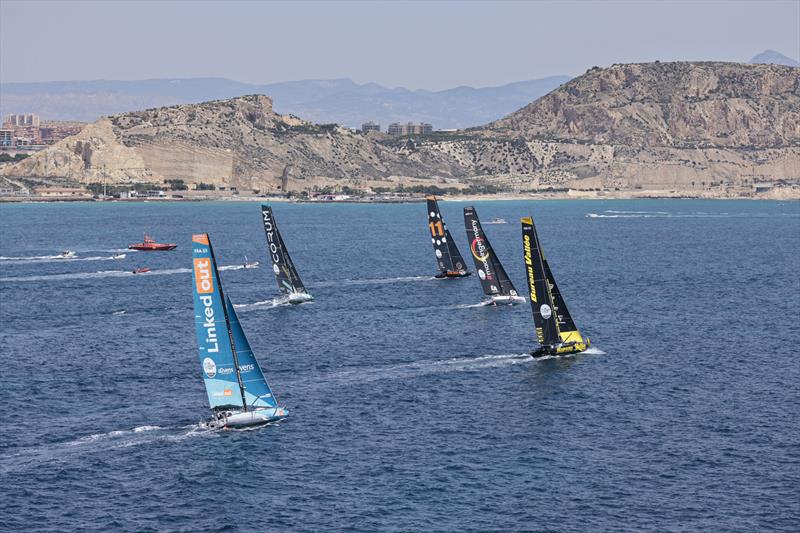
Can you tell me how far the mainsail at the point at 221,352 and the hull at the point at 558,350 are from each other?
2204 centimetres

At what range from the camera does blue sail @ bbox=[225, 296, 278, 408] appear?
5584 centimetres

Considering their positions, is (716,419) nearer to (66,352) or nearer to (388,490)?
(388,490)

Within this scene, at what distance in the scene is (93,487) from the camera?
1874 inches

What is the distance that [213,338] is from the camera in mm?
55875

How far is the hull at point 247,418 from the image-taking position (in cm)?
5575

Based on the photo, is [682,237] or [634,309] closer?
[634,309]

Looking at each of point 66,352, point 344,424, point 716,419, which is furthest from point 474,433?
point 66,352

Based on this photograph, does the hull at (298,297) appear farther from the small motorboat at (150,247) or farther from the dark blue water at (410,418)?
the small motorboat at (150,247)

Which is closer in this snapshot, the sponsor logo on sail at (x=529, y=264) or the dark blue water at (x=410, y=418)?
the dark blue water at (x=410, y=418)

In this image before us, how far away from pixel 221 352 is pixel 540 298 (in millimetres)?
23921

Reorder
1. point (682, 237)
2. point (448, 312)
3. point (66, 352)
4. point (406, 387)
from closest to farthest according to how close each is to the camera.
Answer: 1. point (406, 387)
2. point (66, 352)
3. point (448, 312)
4. point (682, 237)

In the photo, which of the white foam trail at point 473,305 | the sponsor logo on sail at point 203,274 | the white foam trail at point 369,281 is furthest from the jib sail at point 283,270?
the sponsor logo on sail at point 203,274

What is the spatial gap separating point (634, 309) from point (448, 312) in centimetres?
1596

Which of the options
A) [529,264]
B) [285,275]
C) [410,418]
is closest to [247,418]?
[410,418]
